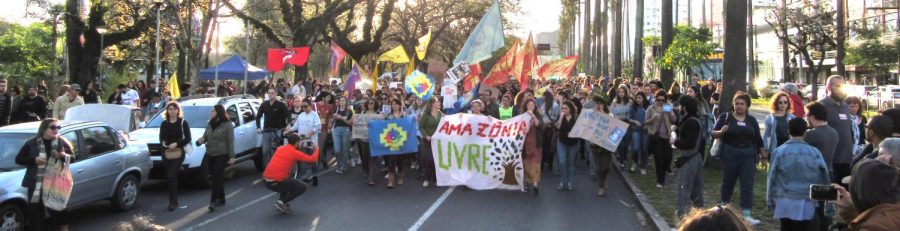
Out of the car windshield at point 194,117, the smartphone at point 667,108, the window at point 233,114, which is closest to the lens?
the smartphone at point 667,108

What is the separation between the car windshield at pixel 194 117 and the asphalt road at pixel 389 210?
1154 millimetres

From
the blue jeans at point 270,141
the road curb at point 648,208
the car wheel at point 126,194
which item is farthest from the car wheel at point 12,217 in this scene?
the road curb at point 648,208

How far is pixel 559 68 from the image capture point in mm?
24359

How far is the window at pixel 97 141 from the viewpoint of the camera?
29.1 feet

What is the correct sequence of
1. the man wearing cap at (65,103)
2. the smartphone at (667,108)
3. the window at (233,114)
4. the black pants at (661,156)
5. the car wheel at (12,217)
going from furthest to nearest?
the man wearing cap at (65,103), the window at (233,114), the smartphone at (667,108), the black pants at (661,156), the car wheel at (12,217)

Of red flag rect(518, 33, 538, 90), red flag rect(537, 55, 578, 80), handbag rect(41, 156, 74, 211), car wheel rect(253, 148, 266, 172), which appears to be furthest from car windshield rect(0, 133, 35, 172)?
red flag rect(537, 55, 578, 80)

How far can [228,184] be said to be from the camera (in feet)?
40.3

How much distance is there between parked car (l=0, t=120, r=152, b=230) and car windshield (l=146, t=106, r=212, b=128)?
272 centimetres

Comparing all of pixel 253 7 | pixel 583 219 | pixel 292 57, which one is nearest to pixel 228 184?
pixel 583 219

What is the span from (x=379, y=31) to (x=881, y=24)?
A: 39.4 meters

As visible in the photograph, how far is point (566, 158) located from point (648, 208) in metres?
2.09

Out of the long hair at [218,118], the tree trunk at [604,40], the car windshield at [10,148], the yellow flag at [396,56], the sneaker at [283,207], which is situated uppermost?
the tree trunk at [604,40]

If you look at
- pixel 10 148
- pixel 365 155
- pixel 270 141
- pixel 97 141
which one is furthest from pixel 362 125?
pixel 10 148

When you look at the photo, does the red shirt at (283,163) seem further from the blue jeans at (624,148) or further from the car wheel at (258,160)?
the blue jeans at (624,148)
